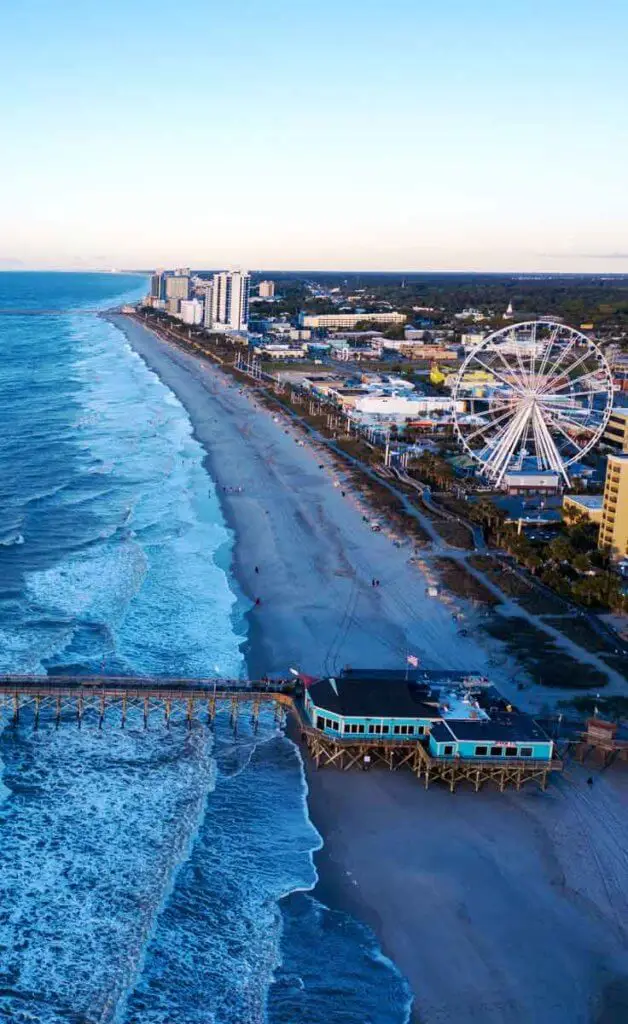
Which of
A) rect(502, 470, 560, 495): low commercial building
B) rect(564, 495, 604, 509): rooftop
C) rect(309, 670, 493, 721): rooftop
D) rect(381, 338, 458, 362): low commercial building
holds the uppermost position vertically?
rect(381, 338, 458, 362): low commercial building

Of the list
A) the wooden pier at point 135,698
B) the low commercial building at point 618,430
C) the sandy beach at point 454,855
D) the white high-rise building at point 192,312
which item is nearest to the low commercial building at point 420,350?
the white high-rise building at point 192,312

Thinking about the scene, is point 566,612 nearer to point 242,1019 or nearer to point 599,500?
point 599,500

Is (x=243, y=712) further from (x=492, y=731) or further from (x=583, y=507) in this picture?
(x=583, y=507)

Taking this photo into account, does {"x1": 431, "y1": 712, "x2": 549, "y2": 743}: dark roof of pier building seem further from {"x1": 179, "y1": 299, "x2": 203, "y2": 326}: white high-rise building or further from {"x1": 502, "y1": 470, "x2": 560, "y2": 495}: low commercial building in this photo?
{"x1": 179, "y1": 299, "x2": 203, "y2": 326}: white high-rise building

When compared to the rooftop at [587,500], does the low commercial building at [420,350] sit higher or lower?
higher

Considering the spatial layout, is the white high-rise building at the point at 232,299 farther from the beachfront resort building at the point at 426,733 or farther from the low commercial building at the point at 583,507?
the beachfront resort building at the point at 426,733

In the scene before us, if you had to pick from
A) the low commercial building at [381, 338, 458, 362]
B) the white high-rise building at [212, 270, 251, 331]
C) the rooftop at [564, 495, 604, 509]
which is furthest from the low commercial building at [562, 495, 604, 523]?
the white high-rise building at [212, 270, 251, 331]
